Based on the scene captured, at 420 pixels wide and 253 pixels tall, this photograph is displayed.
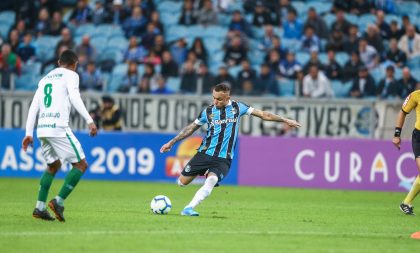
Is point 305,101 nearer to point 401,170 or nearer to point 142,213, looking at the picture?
point 401,170

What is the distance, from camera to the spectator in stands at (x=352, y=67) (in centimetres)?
2284

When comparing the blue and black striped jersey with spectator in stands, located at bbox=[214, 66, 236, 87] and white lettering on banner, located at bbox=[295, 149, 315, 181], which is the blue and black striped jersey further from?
spectator in stands, located at bbox=[214, 66, 236, 87]

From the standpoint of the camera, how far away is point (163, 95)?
21500mm

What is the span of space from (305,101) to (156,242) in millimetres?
12263

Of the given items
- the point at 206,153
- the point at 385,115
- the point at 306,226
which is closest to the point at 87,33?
the point at 385,115

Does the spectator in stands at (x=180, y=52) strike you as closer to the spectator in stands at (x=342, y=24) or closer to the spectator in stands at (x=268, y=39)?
the spectator in stands at (x=268, y=39)

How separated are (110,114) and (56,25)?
5.31 meters

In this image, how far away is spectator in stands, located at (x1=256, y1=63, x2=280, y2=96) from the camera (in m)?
22.0

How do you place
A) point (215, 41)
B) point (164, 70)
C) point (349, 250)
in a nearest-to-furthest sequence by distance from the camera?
point (349, 250) → point (164, 70) → point (215, 41)

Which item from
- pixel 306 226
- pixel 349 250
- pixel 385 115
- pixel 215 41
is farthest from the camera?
pixel 215 41

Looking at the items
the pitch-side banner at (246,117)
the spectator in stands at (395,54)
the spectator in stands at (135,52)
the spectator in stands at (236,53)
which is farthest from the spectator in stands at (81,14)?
the spectator in stands at (395,54)

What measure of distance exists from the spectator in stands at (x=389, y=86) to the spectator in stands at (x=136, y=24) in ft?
Answer: 23.5

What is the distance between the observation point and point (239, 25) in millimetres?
25312

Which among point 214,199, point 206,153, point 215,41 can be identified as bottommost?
point 214,199
